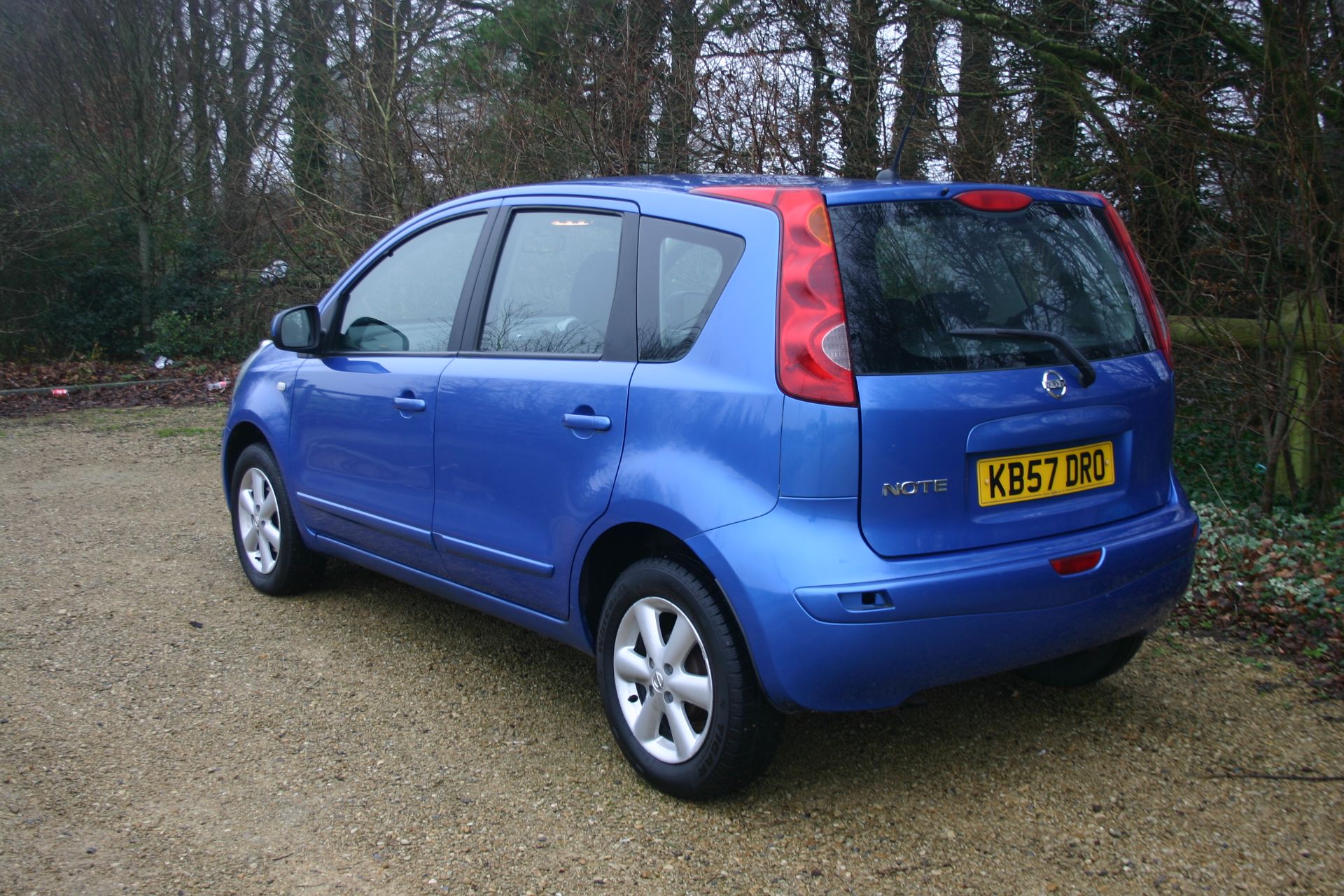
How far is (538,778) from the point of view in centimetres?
345

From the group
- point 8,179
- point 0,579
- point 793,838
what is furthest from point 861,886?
point 8,179

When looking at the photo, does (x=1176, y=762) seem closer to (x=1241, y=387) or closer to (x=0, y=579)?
(x=1241, y=387)

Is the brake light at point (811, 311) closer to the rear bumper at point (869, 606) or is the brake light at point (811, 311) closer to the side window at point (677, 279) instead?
the side window at point (677, 279)

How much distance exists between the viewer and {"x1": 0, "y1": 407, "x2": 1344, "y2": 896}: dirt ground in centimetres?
290

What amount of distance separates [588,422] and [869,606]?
3.38ft

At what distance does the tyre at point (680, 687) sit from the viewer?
9.96ft

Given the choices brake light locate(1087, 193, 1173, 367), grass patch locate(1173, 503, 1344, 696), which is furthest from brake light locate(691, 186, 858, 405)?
grass patch locate(1173, 503, 1344, 696)

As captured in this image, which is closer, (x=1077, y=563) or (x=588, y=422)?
(x=1077, y=563)

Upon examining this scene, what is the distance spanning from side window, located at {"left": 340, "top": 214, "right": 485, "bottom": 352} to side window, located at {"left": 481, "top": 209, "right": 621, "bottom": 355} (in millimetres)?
240

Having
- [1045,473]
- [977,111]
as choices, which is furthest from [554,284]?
[977,111]

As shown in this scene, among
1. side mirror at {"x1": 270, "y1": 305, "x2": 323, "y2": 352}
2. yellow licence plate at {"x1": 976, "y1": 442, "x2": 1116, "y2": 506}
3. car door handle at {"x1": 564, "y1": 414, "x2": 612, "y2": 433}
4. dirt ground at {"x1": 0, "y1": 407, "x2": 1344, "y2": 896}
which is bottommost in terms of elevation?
dirt ground at {"x1": 0, "y1": 407, "x2": 1344, "y2": 896}

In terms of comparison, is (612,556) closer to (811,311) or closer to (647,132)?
(811,311)

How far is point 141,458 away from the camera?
30.6 ft

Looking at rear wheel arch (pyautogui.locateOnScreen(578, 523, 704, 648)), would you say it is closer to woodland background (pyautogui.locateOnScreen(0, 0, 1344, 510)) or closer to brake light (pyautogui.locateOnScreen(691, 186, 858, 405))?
brake light (pyautogui.locateOnScreen(691, 186, 858, 405))
